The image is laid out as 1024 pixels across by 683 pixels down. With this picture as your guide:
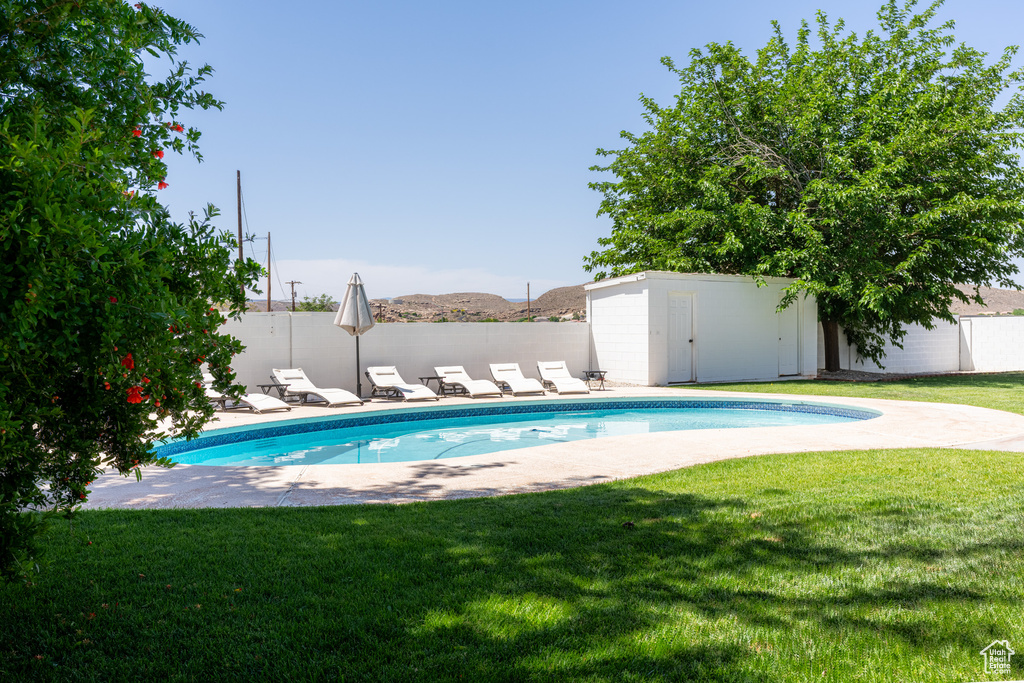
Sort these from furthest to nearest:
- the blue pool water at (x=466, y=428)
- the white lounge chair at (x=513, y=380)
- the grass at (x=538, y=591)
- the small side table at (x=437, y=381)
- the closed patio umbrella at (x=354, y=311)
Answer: the small side table at (x=437, y=381), the white lounge chair at (x=513, y=380), the closed patio umbrella at (x=354, y=311), the blue pool water at (x=466, y=428), the grass at (x=538, y=591)

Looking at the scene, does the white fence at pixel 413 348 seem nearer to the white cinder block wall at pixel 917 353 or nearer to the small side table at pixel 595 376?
the white cinder block wall at pixel 917 353

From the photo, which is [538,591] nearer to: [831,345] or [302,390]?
[302,390]

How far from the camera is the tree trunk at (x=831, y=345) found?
18.6 m

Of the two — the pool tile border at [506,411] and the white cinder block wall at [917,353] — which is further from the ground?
the white cinder block wall at [917,353]

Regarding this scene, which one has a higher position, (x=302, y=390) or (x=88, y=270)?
(x=88, y=270)

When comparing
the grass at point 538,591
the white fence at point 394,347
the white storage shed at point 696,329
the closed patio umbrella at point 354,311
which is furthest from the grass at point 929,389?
the grass at point 538,591

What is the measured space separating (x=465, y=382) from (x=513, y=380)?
42.7 inches

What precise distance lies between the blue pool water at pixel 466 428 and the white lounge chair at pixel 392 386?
52.5 inches

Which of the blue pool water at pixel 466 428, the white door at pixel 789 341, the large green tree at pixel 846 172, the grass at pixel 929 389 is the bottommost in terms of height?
the blue pool water at pixel 466 428

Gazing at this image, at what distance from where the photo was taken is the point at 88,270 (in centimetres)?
177

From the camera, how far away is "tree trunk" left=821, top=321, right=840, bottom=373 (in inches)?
733

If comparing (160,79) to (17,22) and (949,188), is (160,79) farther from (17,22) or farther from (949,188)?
(949,188)

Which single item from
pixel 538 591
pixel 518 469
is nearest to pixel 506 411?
pixel 518 469

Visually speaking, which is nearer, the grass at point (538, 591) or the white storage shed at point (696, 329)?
the grass at point (538, 591)
